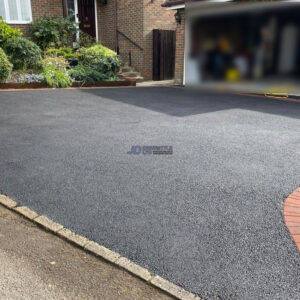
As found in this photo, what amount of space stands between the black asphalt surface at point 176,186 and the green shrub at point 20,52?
4618 mm

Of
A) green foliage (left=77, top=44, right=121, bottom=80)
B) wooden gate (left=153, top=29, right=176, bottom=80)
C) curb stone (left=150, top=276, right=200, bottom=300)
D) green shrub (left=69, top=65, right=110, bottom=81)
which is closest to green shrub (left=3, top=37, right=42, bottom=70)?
green shrub (left=69, top=65, right=110, bottom=81)

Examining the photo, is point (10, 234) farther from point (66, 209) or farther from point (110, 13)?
point (110, 13)

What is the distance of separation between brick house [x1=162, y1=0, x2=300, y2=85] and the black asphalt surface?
49.5 inches

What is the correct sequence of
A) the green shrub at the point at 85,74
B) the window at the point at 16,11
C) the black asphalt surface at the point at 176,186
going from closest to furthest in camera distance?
the black asphalt surface at the point at 176,186 < the green shrub at the point at 85,74 < the window at the point at 16,11

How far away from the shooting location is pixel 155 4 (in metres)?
13.3

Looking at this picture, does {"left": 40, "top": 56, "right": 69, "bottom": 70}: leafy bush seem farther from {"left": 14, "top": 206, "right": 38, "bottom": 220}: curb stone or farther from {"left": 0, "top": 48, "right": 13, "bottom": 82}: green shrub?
{"left": 14, "top": 206, "right": 38, "bottom": 220}: curb stone

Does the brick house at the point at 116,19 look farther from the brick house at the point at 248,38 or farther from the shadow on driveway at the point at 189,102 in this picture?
the brick house at the point at 248,38

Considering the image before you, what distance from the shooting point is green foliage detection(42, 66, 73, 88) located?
1045cm

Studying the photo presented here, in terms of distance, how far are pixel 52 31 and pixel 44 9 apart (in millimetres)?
1546

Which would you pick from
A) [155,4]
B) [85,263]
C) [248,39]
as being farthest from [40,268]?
[155,4]

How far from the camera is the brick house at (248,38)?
2.53m

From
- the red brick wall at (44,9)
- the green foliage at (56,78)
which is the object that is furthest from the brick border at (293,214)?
the red brick wall at (44,9)

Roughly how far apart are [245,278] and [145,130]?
3942 millimetres

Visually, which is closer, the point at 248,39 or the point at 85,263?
the point at 85,263
